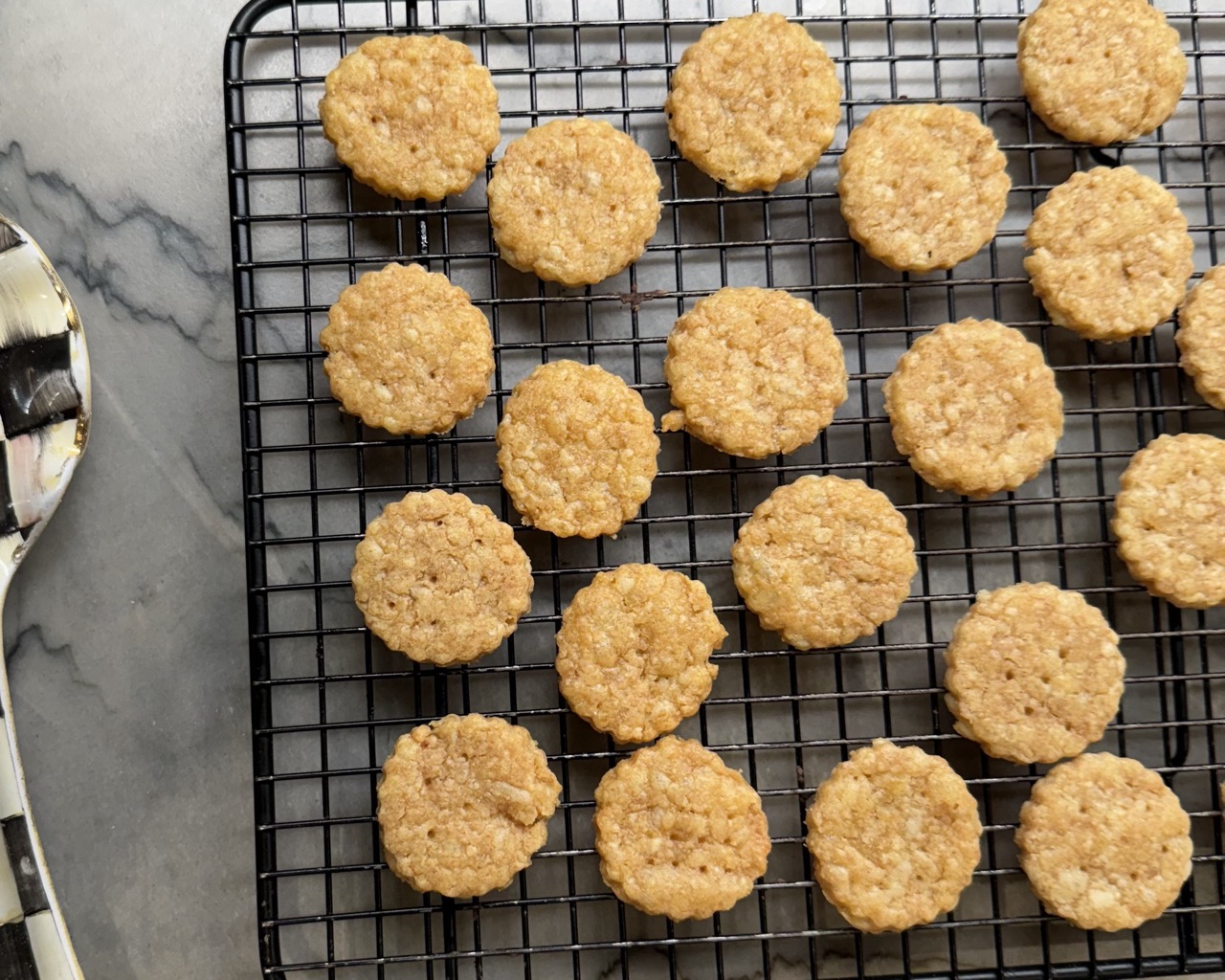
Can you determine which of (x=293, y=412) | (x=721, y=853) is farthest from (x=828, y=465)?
(x=293, y=412)

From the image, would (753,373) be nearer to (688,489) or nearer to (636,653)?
(688,489)

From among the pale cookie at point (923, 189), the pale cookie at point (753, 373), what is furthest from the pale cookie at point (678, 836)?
the pale cookie at point (923, 189)

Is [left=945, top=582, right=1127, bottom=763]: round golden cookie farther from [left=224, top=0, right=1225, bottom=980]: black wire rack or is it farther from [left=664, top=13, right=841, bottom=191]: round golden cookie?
[left=664, top=13, right=841, bottom=191]: round golden cookie

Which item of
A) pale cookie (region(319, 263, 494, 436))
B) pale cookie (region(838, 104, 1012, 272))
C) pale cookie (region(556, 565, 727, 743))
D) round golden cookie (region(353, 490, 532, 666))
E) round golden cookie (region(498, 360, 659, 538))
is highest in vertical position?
pale cookie (region(838, 104, 1012, 272))

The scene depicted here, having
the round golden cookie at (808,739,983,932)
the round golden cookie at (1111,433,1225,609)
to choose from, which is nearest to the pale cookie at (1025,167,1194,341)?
the round golden cookie at (1111,433,1225,609)

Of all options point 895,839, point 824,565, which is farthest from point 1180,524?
point 895,839

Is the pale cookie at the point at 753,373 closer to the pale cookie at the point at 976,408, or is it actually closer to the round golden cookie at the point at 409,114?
the pale cookie at the point at 976,408

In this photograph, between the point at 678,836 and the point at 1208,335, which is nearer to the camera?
the point at 678,836
